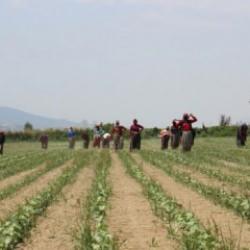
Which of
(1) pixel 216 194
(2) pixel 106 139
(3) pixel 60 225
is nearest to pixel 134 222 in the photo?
(3) pixel 60 225

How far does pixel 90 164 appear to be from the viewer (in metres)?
28.1

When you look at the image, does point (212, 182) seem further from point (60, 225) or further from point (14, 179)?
point (60, 225)

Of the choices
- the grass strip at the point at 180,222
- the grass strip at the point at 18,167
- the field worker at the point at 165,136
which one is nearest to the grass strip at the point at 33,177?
the grass strip at the point at 18,167

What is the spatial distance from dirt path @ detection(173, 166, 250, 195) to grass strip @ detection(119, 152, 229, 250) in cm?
150

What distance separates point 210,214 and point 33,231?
10.3ft

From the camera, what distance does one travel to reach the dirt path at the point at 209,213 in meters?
11.2

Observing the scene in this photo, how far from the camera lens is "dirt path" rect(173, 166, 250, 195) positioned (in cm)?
1749

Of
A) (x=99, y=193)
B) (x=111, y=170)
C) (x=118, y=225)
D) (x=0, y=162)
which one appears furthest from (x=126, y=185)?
(x=0, y=162)

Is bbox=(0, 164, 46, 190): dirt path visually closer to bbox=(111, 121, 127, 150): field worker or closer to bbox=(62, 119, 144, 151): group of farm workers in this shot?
bbox=(62, 119, 144, 151): group of farm workers

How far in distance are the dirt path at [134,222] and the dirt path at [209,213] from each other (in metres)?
0.73

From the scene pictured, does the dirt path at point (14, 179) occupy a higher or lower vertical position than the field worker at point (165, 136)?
lower

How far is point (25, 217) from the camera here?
1320 centimetres

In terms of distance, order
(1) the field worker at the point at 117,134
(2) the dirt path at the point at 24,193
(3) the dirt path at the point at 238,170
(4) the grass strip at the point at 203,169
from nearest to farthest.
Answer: (2) the dirt path at the point at 24,193 < (4) the grass strip at the point at 203,169 < (3) the dirt path at the point at 238,170 < (1) the field worker at the point at 117,134

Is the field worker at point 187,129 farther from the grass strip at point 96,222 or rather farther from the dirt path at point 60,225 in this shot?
the dirt path at point 60,225
